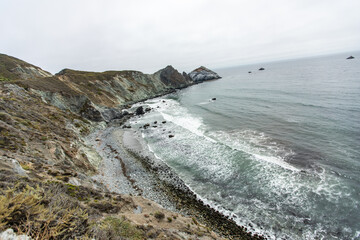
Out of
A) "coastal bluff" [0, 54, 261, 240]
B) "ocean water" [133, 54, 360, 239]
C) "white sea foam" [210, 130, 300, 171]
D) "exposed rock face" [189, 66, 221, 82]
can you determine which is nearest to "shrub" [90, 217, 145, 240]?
"coastal bluff" [0, 54, 261, 240]

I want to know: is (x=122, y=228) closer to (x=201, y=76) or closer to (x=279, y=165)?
(x=279, y=165)

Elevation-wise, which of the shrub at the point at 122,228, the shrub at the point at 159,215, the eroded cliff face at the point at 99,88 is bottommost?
the shrub at the point at 159,215

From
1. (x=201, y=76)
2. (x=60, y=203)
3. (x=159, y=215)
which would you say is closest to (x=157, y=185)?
(x=159, y=215)

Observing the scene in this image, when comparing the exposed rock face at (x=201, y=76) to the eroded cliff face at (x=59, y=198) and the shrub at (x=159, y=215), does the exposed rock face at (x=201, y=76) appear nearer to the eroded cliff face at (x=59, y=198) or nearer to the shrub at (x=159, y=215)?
the eroded cliff face at (x=59, y=198)

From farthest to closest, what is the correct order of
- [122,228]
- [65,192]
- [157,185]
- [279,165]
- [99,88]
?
[99,88]
[279,165]
[157,185]
[65,192]
[122,228]

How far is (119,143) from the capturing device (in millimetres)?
36062

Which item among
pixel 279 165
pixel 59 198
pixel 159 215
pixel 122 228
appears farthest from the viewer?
pixel 279 165

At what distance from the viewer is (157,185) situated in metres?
22.5

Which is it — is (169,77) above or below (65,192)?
above

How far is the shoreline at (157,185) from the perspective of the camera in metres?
16.6

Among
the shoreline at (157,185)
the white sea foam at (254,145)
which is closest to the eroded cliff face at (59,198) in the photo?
the shoreline at (157,185)

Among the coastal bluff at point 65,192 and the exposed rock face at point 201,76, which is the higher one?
the exposed rock face at point 201,76

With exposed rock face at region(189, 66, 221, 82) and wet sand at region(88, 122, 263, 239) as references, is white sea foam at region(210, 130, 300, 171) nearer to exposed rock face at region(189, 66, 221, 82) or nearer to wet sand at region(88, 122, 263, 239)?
wet sand at region(88, 122, 263, 239)

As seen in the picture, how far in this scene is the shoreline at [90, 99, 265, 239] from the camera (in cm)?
1664
